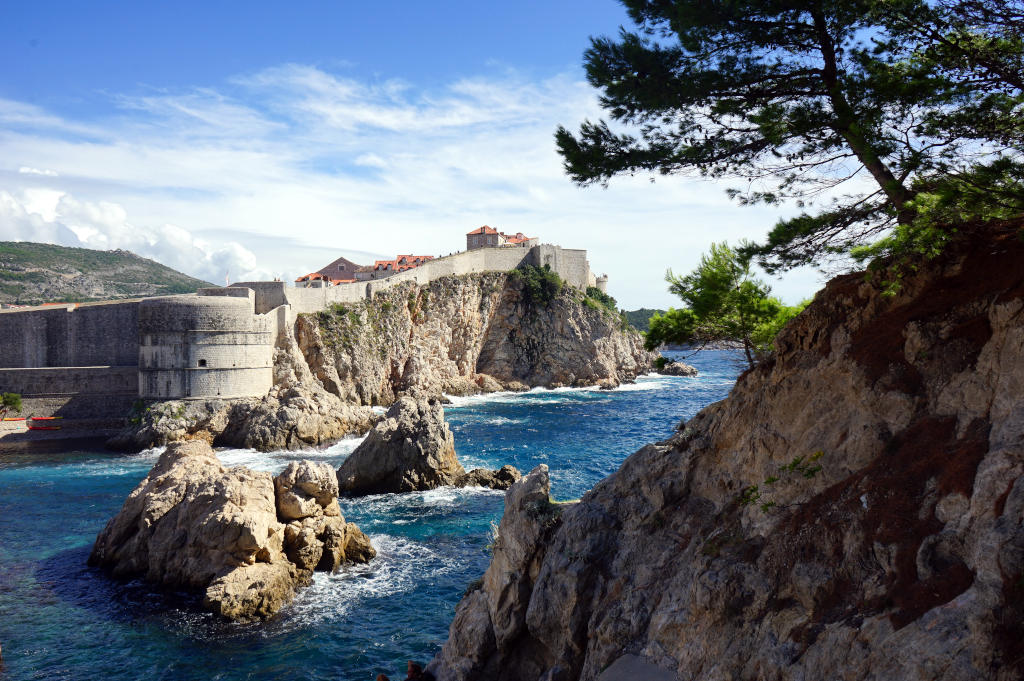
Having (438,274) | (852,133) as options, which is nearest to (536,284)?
(438,274)

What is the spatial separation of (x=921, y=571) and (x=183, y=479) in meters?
18.3

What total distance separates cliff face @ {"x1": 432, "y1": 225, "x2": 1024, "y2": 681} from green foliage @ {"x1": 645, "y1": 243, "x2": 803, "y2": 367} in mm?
3604

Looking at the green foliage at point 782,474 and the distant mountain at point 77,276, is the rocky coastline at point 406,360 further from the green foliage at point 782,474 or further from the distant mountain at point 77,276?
the distant mountain at point 77,276

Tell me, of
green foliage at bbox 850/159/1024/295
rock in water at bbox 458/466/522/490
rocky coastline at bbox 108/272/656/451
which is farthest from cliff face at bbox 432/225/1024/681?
rocky coastline at bbox 108/272/656/451

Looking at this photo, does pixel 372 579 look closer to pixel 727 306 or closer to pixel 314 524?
pixel 314 524

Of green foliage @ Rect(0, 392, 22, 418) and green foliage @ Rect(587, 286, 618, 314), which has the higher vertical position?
green foliage @ Rect(587, 286, 618, 314)

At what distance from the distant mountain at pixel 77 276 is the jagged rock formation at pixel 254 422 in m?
Result: 72.0

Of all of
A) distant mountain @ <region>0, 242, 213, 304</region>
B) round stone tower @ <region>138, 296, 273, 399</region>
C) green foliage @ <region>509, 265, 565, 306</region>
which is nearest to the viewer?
round stone tower @ <region>138, 296, 273, 399</region>

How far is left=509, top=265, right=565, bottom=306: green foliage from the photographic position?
204 feet

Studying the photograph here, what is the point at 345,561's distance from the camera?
59.9ft

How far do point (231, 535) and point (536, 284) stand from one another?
47.9m

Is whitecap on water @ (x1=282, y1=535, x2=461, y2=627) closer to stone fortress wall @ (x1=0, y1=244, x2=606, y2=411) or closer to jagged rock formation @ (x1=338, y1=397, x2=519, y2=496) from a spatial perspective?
jagged rock formation @ (x1=338, y1=397, x2=519, y2=496)

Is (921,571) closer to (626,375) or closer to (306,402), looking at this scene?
(306,402)

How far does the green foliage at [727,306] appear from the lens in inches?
541
